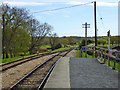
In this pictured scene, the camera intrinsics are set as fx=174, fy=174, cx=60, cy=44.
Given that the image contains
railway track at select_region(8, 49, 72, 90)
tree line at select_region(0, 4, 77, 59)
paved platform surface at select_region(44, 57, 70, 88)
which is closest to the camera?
paved platform surface at select_region(44, 57, 70, 88)

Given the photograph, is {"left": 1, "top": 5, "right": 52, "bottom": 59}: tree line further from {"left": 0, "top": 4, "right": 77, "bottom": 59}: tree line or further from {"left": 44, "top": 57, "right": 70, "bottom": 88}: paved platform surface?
{"left": 44, "top": 57, "right": 70, "bottom": 88}: paved platform surface

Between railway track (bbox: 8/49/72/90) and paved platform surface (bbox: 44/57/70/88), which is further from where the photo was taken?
railway track (bbox: 8/49/72/90)

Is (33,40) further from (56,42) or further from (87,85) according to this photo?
(87,85)

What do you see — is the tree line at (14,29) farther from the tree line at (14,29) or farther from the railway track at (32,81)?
the railway track at (32,81)

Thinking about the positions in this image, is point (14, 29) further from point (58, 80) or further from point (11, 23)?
point (58, 80)

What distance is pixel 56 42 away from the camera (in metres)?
99.6

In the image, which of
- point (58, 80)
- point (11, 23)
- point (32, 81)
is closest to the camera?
point (58, 80)

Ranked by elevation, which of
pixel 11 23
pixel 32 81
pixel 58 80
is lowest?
pixel 32 81

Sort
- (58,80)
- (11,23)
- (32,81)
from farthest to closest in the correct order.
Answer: (11,23) → (32,81) → (58,80)

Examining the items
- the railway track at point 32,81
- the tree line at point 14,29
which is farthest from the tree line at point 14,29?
the railway track at point 32,81

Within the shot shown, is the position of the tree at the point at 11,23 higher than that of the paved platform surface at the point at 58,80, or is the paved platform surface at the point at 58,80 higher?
the tree at the point at 11,23

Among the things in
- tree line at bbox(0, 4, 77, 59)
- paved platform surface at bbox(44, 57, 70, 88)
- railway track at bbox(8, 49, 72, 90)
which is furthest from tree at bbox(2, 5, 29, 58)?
paved platform surface at bbox(44, 57, 70, 88)

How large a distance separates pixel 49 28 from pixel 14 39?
24.8 metres

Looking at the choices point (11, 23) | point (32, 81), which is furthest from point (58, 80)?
point (11, 23)
